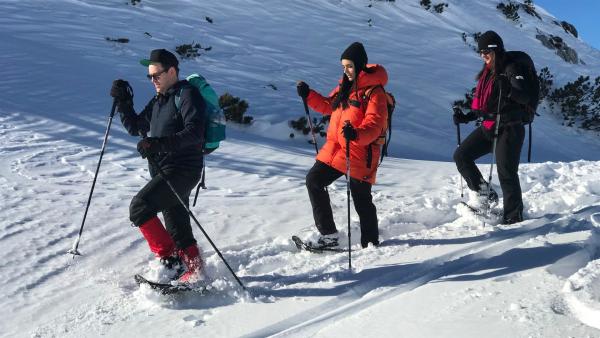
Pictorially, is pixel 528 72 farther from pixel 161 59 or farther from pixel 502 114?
pixel 161 59

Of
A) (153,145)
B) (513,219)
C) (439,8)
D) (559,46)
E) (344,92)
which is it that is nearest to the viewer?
(153,145)

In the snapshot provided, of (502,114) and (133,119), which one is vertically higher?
(502,114)

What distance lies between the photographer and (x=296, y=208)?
6.00 m

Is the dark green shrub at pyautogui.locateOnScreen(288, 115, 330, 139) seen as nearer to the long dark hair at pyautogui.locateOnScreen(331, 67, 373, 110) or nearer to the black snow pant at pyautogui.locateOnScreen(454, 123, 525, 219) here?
the black snow pant at pyautogui.locateOnScreen(454, 123, 525, 219)

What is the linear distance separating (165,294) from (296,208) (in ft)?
Result: 9.07

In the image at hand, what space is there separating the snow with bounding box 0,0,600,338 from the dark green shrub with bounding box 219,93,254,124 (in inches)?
13.5

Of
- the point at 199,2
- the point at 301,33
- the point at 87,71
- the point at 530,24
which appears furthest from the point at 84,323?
the point at 530,24

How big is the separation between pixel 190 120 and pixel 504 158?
9.88ft

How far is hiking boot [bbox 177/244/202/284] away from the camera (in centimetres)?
365

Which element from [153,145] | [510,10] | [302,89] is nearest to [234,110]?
[302,89]

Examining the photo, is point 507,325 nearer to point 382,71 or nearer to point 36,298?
point 382,71

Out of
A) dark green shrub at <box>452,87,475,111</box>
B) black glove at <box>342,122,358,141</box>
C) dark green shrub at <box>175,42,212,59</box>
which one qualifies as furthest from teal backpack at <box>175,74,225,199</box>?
dark green shrub at <box>452,87,475,111</box>

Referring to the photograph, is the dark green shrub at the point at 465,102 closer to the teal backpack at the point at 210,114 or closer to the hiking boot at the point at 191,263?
the teal backpack at the point at 210,114

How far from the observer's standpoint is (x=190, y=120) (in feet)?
11.1
